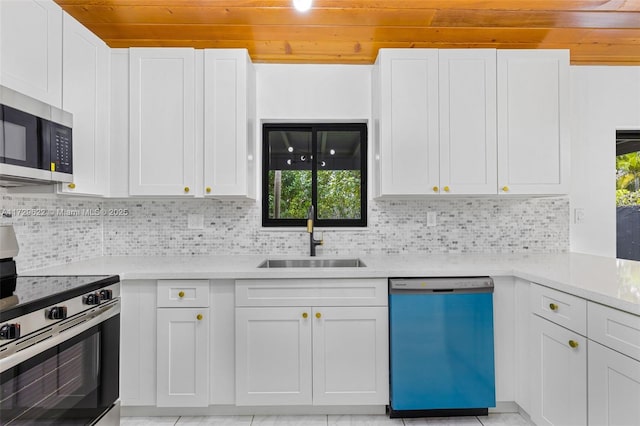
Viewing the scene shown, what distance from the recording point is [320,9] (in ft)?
6.59

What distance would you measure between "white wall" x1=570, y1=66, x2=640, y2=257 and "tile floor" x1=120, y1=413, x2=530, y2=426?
1535 mm

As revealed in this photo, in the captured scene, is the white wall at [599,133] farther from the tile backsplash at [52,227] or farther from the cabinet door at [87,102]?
the tile backsplash at [52,227]

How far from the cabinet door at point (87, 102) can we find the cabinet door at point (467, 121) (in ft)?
7.31

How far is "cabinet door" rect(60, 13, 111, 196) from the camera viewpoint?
1868 mm

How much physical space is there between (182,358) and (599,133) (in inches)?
132

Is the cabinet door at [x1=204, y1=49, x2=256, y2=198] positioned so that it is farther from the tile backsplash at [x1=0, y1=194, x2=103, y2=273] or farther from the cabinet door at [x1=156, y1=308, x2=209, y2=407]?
the tile backsplash at [x1=0, y1=194, x2=103, y2=273]

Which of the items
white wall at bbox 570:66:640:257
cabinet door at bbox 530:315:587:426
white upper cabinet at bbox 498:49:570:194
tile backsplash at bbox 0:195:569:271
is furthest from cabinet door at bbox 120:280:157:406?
white wall at bbox 570:66:640:257

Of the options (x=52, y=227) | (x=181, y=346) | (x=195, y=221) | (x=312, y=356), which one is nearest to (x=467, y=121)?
(x=312, y=356)

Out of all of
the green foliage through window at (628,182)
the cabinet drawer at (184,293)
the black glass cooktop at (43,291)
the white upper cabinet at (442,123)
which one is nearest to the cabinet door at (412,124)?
the white upper cabinet at (442,123)

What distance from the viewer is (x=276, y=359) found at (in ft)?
6.40

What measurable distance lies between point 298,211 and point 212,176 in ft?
2.46

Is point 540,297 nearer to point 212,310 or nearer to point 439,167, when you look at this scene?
point 439,167

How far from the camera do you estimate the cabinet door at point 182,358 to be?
1937 mm

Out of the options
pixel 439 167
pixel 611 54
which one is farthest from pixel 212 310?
pixel 611 54
